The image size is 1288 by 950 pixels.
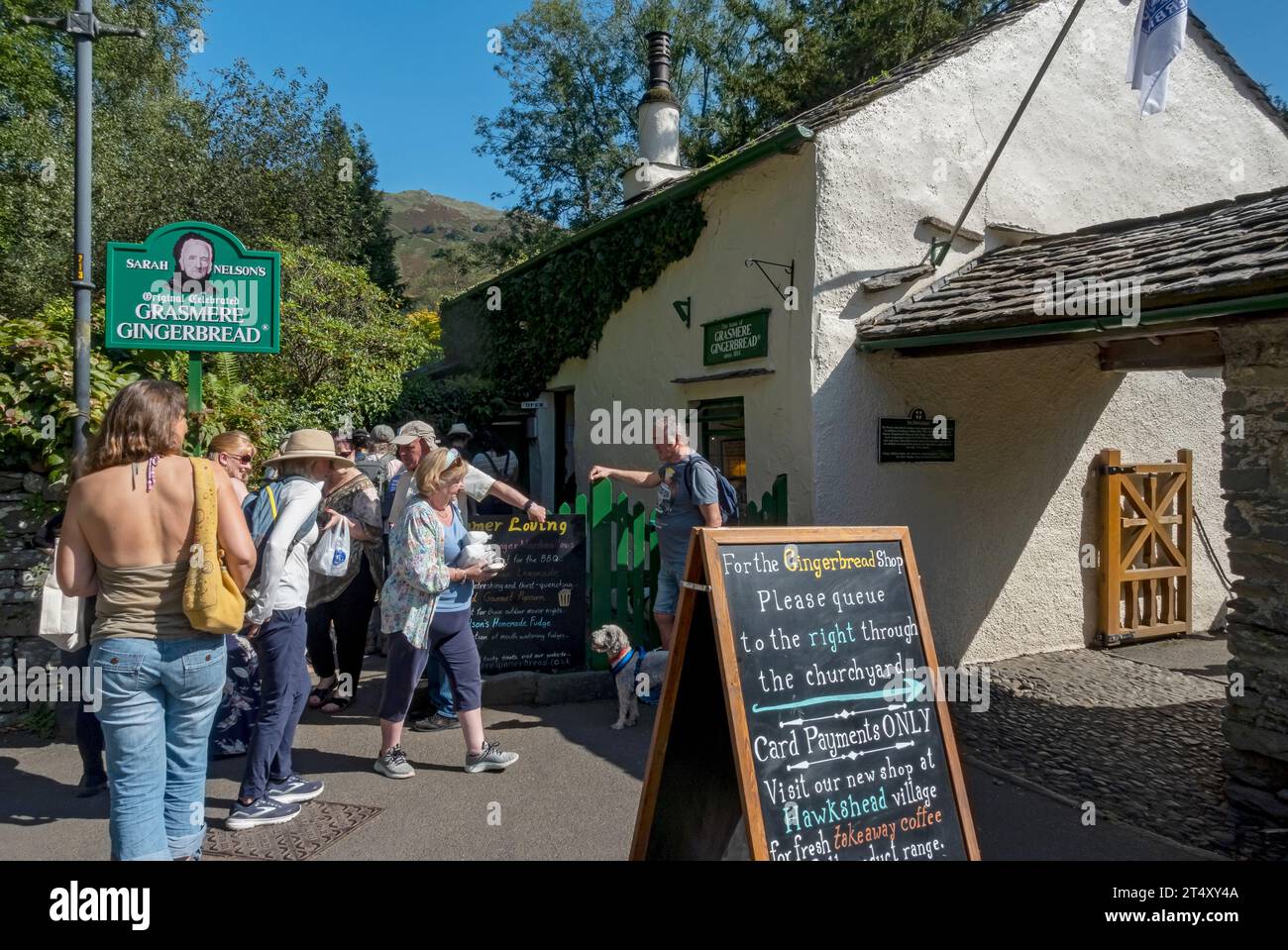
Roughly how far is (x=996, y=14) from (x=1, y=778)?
9329 mm

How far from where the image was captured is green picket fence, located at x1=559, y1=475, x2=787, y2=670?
635 centimetres

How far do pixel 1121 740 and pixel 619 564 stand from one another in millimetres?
3532

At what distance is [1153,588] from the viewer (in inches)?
314

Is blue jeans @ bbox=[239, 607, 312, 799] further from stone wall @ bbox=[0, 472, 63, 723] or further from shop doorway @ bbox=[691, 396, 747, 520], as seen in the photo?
shop doorway @ bbox=[691, 396, 747, 520]

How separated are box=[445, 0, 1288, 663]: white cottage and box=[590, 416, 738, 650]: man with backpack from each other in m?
1.20

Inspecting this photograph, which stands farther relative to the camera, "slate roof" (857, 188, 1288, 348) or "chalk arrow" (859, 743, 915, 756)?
"slate roof" (857, 188, 1288, 348)

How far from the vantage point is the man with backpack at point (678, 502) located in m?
5.46

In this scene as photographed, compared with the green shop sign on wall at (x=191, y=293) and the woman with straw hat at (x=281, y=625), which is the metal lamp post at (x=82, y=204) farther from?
the woman with straw hat at (x=281, y=625)

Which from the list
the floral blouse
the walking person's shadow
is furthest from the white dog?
the walking person's shadow

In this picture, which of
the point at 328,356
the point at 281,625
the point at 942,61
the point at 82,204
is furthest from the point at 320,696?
the point at 942,61

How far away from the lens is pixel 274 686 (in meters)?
4.00

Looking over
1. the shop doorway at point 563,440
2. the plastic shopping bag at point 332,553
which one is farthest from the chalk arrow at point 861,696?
Answer: the shop doorway at point 563,440

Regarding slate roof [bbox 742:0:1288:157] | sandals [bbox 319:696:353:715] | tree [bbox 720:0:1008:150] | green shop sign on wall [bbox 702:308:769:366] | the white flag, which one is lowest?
sandals [bbox 319:696:353:715]

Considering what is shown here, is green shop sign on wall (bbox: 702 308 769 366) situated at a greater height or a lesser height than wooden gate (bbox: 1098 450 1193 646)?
greater
